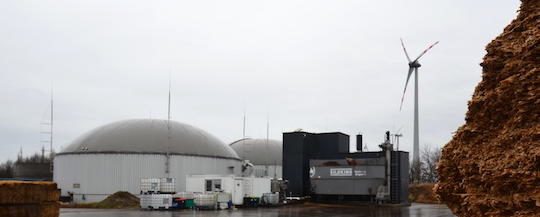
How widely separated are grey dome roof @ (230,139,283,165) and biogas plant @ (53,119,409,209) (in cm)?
2427

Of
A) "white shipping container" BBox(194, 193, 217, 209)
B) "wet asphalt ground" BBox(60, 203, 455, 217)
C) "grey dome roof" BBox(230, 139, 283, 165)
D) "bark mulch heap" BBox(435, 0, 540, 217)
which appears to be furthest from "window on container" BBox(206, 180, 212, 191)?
"bark mulch heap" BBox(435, 0, 540, 217)

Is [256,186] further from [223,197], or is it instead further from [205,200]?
[205,200]

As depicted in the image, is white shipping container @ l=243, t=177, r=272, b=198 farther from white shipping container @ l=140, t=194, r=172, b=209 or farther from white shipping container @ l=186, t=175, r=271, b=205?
white shipping container @ l=140, t=194, r=172, b=209

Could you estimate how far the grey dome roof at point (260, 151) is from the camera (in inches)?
3533

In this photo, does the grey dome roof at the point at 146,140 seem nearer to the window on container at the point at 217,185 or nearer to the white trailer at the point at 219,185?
the white trailer at the point at 219,185

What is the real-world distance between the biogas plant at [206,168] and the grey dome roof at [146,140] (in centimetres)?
10

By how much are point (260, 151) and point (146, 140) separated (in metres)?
36.0

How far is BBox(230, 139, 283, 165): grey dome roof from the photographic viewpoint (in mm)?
89750

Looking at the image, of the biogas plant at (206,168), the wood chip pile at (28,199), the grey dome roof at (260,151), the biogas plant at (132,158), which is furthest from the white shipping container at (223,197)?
the grey dome roof at (260,151)

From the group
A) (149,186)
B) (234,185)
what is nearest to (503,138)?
(234,185)

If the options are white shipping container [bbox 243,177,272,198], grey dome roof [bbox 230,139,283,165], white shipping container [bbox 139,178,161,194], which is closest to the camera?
white shipping container [bbox 139,178,161,194]

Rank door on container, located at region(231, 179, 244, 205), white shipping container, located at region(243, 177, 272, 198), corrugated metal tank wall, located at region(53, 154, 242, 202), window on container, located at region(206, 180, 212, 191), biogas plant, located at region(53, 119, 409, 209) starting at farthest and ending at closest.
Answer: corrugated metal tank wall, located at region(53, 154, 242, 202) → biogas plant, located at region(53, 119, 409, 209) → white shipping container, located at region(243, 177, 272, 198) → window on container, located at region(206, 180, 212, 191) → door on container, located at region(231, 179, 244, 205)

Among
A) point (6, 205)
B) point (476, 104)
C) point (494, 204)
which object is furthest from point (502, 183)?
point (6, 205)

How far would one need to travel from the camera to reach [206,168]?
199ft
